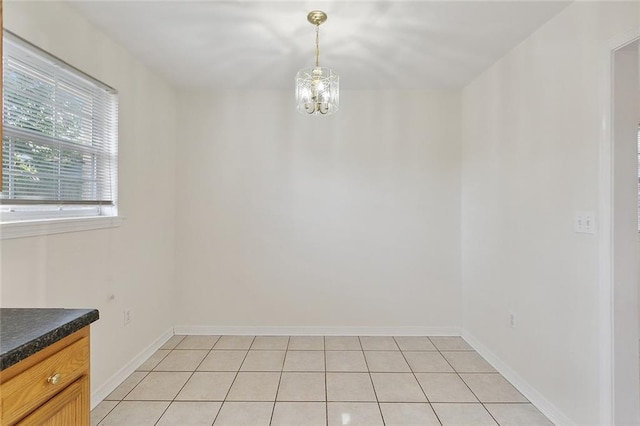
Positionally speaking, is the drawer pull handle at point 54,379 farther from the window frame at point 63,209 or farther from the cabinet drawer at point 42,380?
the window frame at point 63,209

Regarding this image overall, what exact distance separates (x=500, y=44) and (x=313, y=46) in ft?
4.62

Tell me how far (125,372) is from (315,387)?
1479 millimetres

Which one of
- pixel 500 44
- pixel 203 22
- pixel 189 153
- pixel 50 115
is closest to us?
pixel 50 115

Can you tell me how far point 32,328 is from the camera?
96cm

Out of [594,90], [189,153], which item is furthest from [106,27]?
[594,90]

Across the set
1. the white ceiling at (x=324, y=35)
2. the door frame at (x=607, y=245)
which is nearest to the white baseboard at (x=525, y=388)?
the door frame at (x=607, y=245)

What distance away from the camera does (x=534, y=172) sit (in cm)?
219

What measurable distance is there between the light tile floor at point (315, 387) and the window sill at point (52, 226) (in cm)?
121

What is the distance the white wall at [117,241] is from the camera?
1663 millimetres

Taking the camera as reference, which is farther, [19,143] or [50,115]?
[50,115]

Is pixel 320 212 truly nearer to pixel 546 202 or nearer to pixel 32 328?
pixel 546 202

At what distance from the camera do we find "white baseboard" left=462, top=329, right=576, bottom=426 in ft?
6.30

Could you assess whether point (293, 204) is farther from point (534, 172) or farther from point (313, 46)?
point (534, 172)

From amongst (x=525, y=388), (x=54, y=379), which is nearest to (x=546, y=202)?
(x=525, y=388)
